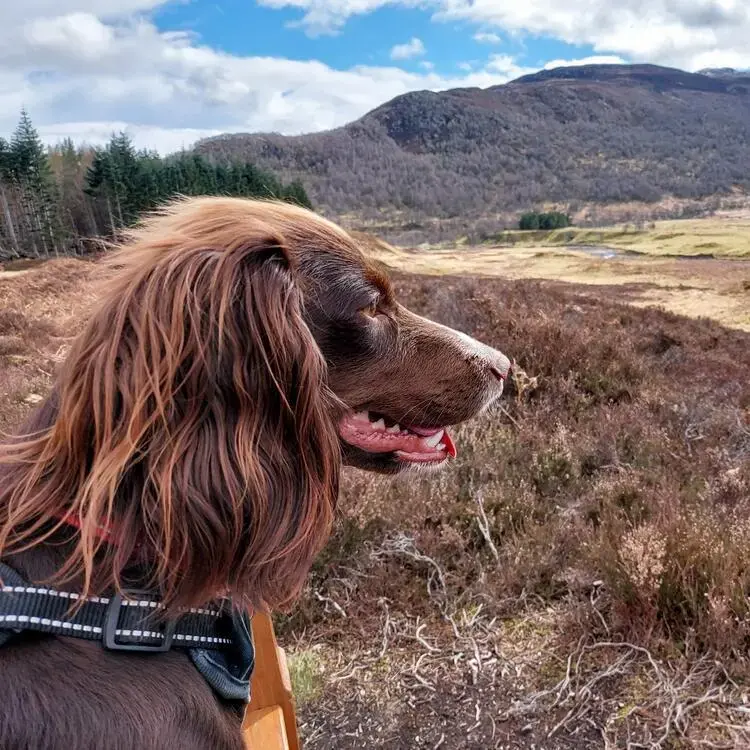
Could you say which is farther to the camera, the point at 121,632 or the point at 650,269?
the point at 650,269

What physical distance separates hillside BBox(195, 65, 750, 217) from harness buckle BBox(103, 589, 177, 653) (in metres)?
130

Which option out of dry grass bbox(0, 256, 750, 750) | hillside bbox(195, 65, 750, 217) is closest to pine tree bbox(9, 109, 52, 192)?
dry grass bbox(0, 256, 750, 750)

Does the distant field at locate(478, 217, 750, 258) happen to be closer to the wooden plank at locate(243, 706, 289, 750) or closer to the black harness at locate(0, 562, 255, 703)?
the wooden plank at locate(243, 706, 289, 750)

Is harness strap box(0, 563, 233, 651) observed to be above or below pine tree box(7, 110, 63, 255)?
below

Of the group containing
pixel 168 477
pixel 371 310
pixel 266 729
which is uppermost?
pixel 371 310

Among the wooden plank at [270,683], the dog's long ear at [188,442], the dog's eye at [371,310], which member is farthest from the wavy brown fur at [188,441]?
the wooden plank at [270,683]

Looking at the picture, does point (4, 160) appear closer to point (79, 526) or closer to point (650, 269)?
point (650, 269)

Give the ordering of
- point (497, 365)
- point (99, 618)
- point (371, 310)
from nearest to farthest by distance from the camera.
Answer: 1. point (99, 618)
2. point (371, 310)
3. point (497, 365)

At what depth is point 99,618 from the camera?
132 cm

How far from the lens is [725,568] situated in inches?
112

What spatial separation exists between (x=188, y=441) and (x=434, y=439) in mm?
1043

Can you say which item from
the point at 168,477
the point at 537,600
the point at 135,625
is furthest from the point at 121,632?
the point at 537,600

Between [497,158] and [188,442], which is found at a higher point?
[497,158]

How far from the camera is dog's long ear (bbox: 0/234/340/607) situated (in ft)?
4.38
